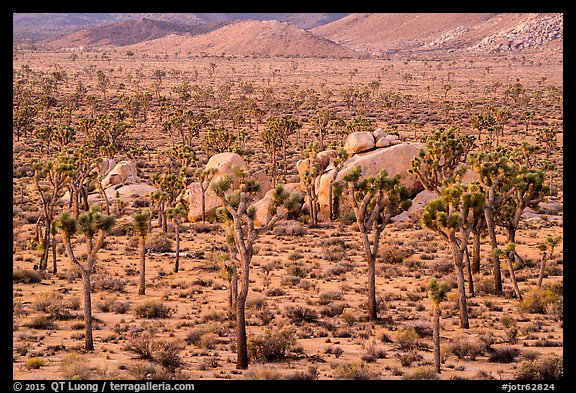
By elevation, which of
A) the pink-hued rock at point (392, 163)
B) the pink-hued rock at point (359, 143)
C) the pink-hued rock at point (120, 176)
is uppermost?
the pink-hued rock at point (359, 143)

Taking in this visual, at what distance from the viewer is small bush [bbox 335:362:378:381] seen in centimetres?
1510

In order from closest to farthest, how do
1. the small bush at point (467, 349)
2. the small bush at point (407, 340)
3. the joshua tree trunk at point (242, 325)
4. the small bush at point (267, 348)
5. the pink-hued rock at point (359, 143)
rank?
the joshua tree trunk at point (242, 325), the small bush at point (267, 348), the small bush at point (467, 349), the small bush at point (407, 340), the pink-hued rock at point (359, 143)

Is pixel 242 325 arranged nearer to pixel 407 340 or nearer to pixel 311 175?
pixel 407 340

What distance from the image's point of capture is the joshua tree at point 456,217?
1983 cm

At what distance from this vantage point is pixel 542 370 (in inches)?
602

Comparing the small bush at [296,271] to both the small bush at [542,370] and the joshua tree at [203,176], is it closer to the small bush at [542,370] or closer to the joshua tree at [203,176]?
the joshua tree at [203,176]

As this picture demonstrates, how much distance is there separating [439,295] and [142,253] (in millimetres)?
12196

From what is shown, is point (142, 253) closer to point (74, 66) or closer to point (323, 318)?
point (323, 318)

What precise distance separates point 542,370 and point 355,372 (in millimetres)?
4357

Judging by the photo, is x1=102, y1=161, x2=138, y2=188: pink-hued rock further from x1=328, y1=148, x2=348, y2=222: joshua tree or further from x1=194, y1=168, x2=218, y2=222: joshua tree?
x1=328, y1=148, x2=348, y2=222: joshua tree

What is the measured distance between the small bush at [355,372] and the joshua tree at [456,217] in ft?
17.8

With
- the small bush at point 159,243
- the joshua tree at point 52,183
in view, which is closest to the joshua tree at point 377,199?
the joshua tree at point 52,183

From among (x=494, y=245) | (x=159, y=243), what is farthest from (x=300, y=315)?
(x=159, y=243)
